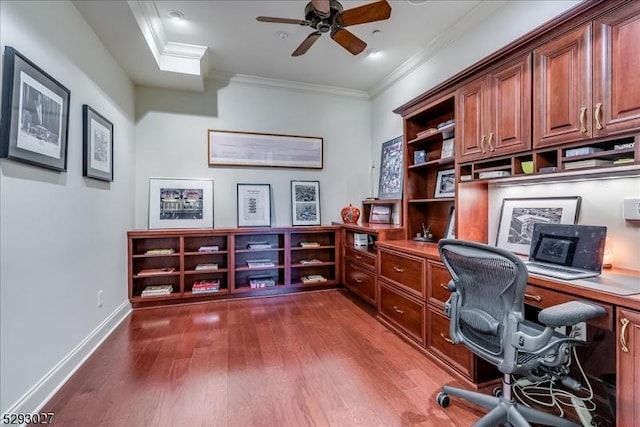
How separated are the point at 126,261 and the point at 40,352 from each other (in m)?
1.63

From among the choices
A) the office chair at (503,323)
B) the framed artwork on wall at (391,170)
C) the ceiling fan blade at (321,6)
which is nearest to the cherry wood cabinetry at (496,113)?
the office chair at (503,323)

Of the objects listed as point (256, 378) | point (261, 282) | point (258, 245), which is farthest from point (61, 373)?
point (258, 245)

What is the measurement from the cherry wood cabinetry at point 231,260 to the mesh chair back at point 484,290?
252 centimetres

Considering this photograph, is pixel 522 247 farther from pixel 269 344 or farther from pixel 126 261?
pixel 126 261

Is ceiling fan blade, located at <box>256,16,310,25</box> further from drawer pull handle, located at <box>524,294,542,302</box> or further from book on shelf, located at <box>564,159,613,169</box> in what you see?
drawer pull handle, located at <box>524,294,542,302</box>

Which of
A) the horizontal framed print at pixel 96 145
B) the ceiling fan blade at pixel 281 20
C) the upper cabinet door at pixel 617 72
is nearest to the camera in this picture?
the upper cabinet door at pixel 617 72

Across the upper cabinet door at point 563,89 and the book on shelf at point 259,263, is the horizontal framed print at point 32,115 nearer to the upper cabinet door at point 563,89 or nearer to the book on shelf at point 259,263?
the book on shelf at point 259,263

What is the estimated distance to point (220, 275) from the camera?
3.89 m

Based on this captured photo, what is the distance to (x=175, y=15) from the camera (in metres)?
2.71

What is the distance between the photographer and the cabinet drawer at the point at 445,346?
1.95m

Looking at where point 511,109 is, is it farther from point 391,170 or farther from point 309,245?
point 309,245

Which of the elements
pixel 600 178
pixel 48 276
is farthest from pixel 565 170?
pixel 48 276

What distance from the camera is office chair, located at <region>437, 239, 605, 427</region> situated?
4.21 feet

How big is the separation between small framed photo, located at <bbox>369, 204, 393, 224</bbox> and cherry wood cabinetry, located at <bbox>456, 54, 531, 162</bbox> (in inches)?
65.1
